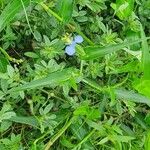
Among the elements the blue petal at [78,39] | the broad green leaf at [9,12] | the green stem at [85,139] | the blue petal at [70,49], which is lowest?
the green stem at [85,139]

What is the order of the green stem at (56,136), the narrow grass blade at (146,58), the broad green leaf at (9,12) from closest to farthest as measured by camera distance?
the narrow grass blade at (146,58) → the broad green leaf at (9,12) → the green stem at (56,136)

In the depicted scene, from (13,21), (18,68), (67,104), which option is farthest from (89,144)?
(13,21)

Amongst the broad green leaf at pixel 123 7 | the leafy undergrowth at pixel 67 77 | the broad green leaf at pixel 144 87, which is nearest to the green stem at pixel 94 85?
the leafy undergrowth at pixel 67 77

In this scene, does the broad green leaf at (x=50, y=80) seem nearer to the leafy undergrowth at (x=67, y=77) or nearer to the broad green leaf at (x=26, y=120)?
the leafy undergrowth at (x=67, y=77)

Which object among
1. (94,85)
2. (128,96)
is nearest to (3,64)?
(94,85)

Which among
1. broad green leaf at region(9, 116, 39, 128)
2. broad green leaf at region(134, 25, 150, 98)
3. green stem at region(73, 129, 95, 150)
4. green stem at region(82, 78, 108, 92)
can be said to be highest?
broad green leaf at region(134, 25, 150, 98)

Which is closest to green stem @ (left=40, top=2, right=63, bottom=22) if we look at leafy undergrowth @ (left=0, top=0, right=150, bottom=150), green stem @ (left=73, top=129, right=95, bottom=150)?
leafy undergrowth @ (left=0, top=0, right=150, bottom=150)

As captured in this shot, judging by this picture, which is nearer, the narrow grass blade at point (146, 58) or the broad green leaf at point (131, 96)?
the narrow grass blade at point (146, 58)

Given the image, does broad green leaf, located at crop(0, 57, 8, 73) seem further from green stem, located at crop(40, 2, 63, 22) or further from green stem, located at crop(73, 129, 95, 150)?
green stem, located at crop(73, 129, 95, 150)
